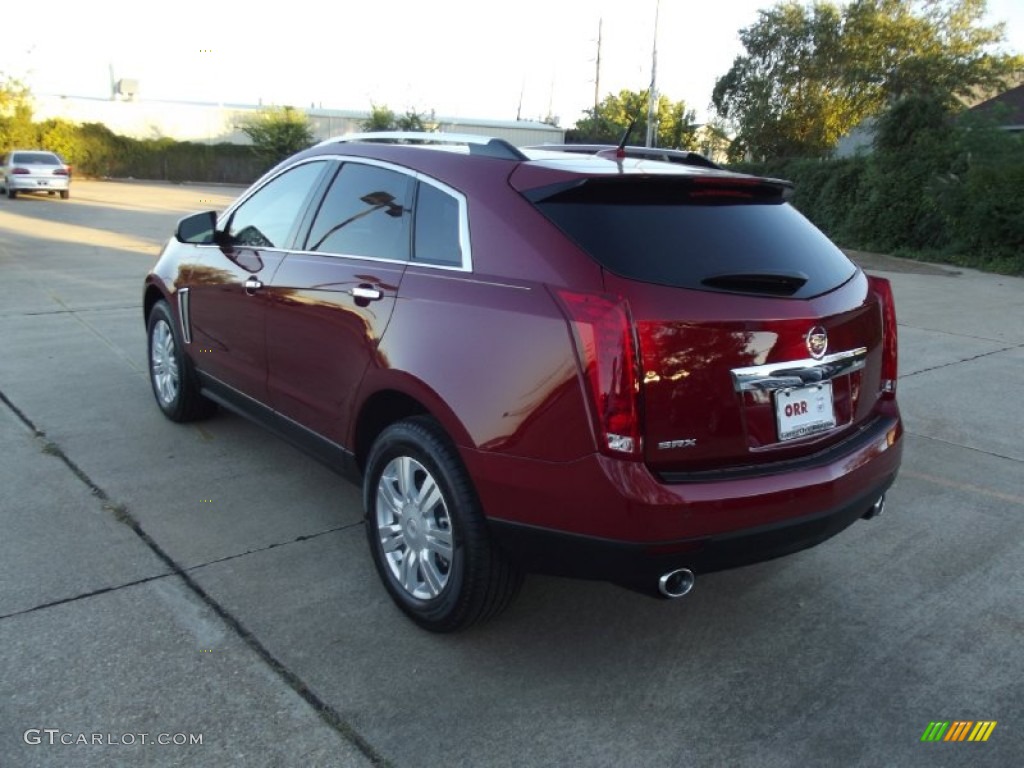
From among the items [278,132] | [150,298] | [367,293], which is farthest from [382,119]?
[367,293]

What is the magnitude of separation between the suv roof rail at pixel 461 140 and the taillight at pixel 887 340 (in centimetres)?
155

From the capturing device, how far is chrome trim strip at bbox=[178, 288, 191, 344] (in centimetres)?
488

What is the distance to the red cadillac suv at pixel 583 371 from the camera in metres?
2.51

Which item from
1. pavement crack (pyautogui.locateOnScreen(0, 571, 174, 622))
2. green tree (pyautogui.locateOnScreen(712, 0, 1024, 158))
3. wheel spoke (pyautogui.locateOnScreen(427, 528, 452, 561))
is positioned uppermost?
green tree (pyautogui.locateOnScreen(712, 0, 1024, 158))

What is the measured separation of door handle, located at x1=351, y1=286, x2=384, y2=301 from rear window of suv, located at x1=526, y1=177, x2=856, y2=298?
748 millimetres

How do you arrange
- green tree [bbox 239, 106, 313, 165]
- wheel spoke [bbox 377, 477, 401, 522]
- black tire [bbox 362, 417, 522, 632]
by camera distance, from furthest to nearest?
green tree [bbox 239, 106, 313, 165] → wheel spoke [bbox 377, 477, 401, 522] → black tire [bbox 362, 417, 522, 632]

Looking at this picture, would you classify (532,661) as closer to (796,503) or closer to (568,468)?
(568,468)

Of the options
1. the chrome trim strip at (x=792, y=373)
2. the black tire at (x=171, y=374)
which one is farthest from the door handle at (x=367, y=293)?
the black tire at (x=171, y=374)

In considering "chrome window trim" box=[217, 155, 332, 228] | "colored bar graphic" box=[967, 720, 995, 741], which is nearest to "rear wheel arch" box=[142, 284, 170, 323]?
"chrome window trim" box=[217, 155, 332, 228]

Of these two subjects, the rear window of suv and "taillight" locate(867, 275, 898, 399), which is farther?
"taillight" locate(867, 275, 898, 399)

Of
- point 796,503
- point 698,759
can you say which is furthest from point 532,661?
point 796,503

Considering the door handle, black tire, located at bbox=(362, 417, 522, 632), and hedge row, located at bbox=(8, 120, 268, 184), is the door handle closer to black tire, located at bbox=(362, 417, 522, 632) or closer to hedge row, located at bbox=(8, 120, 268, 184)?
black tire, located at bbox=(362, 417, 522, 632)

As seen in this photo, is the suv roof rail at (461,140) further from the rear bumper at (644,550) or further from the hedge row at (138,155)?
the hedge row at (138,155)

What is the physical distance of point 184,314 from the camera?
194 inches
